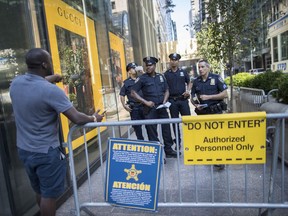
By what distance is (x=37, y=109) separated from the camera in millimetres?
2463

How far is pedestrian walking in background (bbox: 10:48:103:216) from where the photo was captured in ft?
8.02

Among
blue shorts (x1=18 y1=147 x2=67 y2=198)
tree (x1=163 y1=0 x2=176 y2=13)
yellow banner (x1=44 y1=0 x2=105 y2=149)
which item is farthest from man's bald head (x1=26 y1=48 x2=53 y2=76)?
tree (x1=163 y1=0 x2=176 y2=13)

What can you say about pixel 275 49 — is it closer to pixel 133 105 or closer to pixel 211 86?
pixel 133 105

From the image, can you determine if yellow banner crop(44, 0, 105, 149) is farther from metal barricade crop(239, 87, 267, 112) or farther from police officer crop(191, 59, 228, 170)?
metal barricade crop(239, 87, 267, 112)

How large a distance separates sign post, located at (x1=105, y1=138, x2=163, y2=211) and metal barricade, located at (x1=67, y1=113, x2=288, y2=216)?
225mm

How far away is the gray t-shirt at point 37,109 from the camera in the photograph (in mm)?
2434

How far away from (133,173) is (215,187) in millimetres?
1686

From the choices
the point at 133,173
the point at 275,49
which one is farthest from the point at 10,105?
the point at 275,49

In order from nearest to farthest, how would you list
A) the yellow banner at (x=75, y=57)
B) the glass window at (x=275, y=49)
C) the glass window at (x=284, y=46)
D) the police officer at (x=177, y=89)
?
the yellow banner at (x=75, y=57) < the police officer at (x=177, y=89) < the glass window at (x=284, y=46) < the glass window at (x=275, y=49)

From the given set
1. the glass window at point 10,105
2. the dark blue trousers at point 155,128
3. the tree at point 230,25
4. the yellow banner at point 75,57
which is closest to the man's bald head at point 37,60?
the glass window at point 10,105

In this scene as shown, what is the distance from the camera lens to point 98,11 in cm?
682

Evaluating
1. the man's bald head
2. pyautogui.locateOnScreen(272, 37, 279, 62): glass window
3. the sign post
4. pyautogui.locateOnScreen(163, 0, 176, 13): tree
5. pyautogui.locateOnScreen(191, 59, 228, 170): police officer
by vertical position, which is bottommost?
the sign post

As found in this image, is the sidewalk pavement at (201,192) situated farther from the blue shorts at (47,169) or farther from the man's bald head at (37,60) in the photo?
the man's bald head at (37,60)

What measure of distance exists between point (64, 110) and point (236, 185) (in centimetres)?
286
